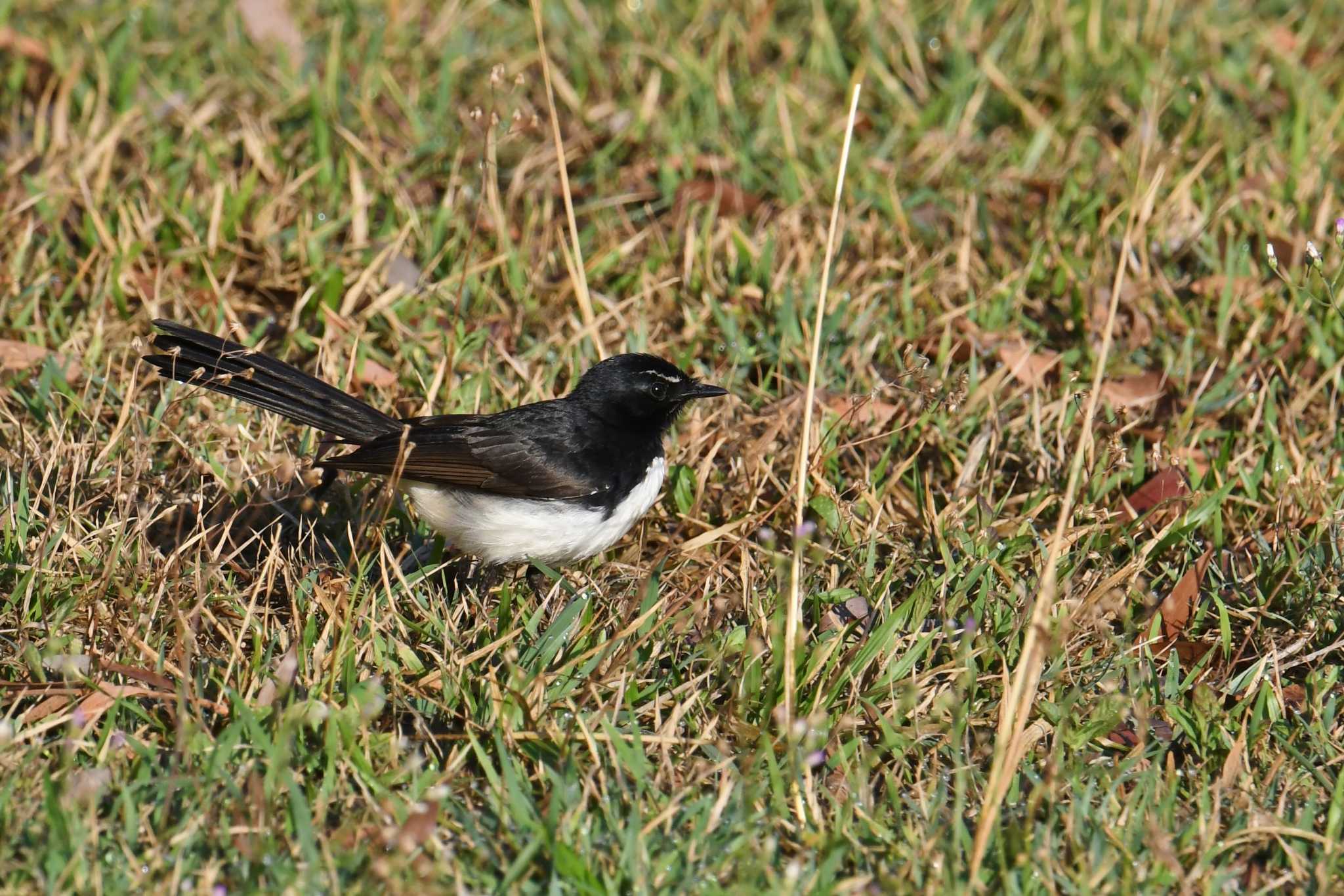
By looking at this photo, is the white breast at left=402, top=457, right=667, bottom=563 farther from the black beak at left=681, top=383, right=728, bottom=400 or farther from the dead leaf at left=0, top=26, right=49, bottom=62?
the dead leaf at left=0, top=26, right=49, bottom=62

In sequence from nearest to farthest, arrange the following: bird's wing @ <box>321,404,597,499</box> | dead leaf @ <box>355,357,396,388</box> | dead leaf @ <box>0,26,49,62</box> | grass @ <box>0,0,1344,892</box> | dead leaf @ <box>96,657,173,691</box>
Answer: grass @ <box>0,0,1344,892</box>, dead leaf @ <box>96,657,173,691</box>, bird's wing @ <box>321,404,597,499</box>, dead leaf @ <box>355,357,396,388</box>, dead leaf @ <box>0,26,49,62</box>

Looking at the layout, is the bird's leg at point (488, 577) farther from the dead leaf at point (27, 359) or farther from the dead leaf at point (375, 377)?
the dead leaf at point (27, 359)

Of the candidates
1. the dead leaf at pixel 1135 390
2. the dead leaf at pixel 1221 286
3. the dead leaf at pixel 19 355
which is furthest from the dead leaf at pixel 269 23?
the dead leaf at pixel 1221 286

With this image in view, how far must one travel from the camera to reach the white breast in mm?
4844

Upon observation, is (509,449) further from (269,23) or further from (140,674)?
(269,23)

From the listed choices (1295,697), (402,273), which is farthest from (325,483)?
(1295,697)

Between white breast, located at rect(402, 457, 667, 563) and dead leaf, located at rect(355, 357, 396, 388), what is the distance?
0.99m

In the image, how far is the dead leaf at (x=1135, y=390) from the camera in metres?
6.02

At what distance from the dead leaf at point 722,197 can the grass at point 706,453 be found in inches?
0.8

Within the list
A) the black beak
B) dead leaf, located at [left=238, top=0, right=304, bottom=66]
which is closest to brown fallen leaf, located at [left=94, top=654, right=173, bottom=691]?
the black beak

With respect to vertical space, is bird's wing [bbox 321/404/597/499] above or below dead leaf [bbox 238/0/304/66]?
below

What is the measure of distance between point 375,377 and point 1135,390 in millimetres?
2953

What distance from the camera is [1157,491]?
546cm

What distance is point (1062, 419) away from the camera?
223 inches
